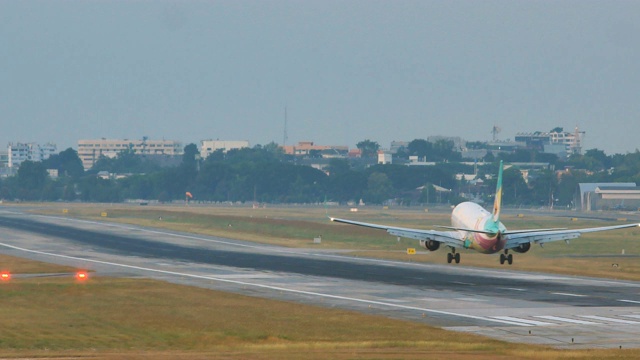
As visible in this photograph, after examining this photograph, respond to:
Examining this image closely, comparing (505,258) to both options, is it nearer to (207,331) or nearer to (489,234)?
(489,234)

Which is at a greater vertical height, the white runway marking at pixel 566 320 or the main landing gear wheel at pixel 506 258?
the main landing gear wheel at pixel 506 258

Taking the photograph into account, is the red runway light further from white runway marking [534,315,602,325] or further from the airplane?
white runway marking [534,315,602,325]

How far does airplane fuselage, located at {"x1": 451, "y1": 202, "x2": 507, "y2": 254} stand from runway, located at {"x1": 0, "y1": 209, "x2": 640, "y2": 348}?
2552mm

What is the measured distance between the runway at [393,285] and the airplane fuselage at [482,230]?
8.37 feet

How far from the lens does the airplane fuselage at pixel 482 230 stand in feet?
321

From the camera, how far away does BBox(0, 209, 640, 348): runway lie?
69.9 meters

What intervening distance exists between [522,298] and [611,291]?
9160 mm

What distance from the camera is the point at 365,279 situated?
324ft

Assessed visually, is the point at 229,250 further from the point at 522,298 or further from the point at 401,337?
the point at 401,337

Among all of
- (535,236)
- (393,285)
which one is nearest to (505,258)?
(535,236)

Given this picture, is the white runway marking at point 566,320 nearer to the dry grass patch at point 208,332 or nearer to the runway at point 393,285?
the runway at point 393,285

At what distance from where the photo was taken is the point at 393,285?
9356cm

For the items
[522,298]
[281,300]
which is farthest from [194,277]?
[522,298]

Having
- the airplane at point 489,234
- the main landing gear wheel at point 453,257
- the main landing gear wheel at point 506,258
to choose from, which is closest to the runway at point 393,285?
the main landing gear wheel at point 453,257
